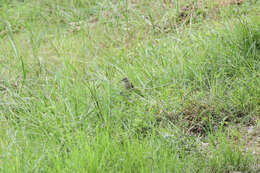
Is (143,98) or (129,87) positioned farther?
(129,87)

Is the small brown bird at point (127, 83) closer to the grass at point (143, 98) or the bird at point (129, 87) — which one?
the bird at point (129, 87)

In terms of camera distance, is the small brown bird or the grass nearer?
the grass

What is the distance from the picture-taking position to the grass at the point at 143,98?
269cm

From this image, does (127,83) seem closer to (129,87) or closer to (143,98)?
(129,87)

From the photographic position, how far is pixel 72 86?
12.8 ft

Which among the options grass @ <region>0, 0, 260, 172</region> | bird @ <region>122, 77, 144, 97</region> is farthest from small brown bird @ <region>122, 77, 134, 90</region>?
grass @ <region>0, 0, 260, 172</region>

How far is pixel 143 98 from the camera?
3523 mm

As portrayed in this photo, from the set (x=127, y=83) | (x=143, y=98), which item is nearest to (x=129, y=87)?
(x=127, y=83)

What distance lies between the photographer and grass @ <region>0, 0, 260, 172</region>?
106 inches

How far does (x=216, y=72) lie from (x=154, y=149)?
1.21m

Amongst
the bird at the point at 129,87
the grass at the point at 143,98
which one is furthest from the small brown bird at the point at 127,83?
the grass at the point at 143,98

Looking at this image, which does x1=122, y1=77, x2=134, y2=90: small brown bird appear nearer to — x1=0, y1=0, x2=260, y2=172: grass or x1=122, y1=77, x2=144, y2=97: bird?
x1=122, y1=77, x2=144, y2=97: bird

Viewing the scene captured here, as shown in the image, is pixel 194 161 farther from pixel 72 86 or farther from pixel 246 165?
pixel 72 86

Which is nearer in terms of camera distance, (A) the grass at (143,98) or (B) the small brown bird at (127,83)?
(A) the grass at (143,98)
